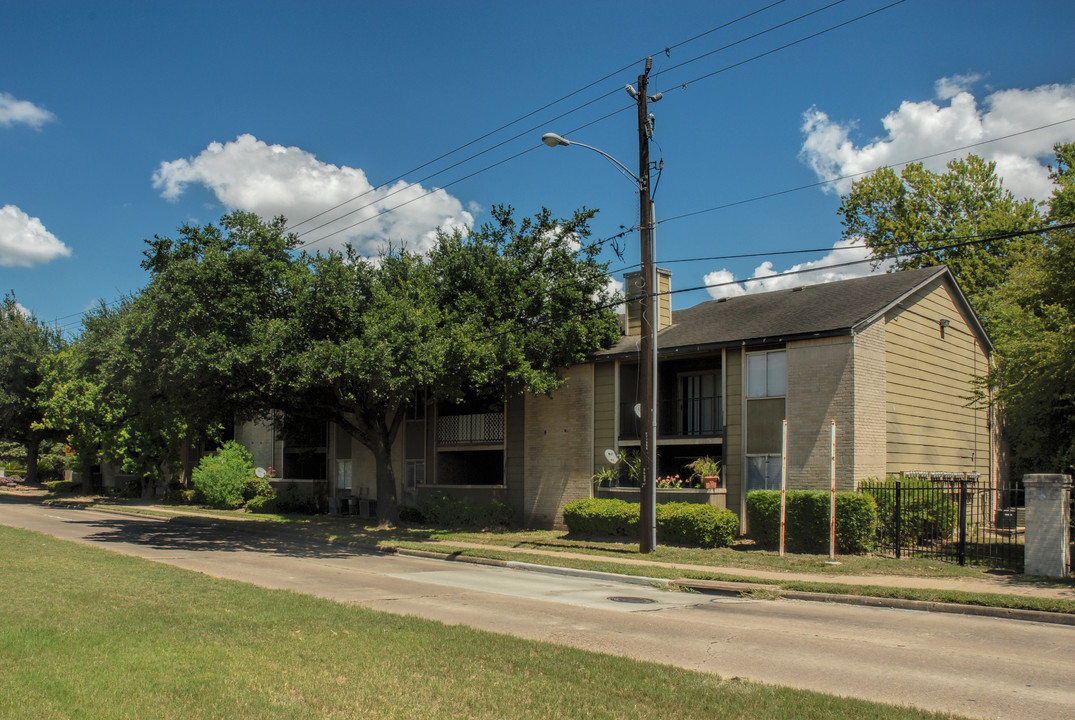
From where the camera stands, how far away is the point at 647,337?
19.2m

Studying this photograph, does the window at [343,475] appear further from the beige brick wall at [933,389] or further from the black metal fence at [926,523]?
the black metal fence at [926,523]

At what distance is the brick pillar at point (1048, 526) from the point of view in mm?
14703

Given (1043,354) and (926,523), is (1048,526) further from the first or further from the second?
(926,523)

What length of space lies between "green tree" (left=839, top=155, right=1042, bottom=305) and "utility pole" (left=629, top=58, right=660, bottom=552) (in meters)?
21.9

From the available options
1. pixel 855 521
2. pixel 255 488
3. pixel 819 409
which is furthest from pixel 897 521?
pixel 255 488

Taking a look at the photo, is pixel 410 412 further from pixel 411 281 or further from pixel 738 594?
pixel 738 594

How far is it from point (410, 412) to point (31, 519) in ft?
46.5

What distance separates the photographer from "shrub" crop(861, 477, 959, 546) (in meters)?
19.1

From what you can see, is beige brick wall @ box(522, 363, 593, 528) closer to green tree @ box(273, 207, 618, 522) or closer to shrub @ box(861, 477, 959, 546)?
green tree @ box(273, 207, 618, 522)

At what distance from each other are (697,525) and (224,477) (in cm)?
2426

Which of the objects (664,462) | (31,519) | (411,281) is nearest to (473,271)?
(411,281)

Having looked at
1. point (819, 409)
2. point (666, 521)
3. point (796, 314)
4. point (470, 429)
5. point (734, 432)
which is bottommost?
point (666, 521)

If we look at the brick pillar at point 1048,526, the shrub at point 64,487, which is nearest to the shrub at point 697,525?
the brick pillar at point 1048,526

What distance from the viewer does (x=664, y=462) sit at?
91.5 ft
